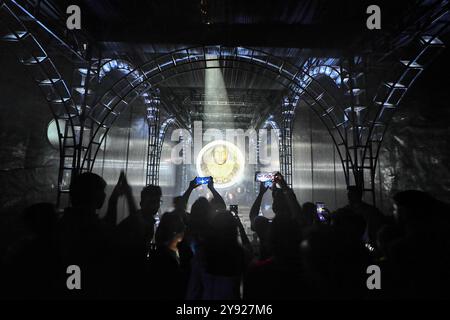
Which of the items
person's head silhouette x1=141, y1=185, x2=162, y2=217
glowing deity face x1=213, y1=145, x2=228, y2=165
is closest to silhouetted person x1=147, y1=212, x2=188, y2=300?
person's head silhouette x1=141, y1=185, x2=162, y2=217

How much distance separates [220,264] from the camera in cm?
176

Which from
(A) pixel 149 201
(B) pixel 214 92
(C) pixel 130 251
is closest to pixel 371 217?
(A) pixel 149 201

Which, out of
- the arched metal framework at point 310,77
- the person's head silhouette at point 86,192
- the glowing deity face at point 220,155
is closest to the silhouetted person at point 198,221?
the person's head silhouette at point 86,192

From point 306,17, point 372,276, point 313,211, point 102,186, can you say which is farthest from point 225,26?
point 372,276

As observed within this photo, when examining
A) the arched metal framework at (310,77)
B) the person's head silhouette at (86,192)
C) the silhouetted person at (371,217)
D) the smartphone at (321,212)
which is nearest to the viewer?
the person's head silhouette at (86,192)

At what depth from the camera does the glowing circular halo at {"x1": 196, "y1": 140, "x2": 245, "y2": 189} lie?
18281 millimetres

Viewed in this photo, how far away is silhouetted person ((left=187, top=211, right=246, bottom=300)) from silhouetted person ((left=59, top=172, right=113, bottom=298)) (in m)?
0.68

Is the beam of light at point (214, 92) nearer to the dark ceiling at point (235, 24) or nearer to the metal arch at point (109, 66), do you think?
the dark ceiling at point (235, 24)

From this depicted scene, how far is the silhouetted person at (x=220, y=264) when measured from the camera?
175cm

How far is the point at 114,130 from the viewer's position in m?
7.77

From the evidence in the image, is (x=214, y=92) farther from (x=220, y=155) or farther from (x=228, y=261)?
(x=228, y=261)
